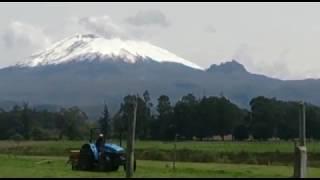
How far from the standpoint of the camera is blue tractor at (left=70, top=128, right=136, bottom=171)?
3428 cm

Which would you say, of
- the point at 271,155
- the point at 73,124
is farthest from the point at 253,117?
the point at 271,155

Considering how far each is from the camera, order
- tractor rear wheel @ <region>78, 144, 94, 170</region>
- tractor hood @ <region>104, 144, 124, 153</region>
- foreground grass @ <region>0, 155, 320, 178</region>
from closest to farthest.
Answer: foreground grass @ <region>0, 155, 320, 178</region> < tractor hood @ <region>104, 144, 124, 153</region> < tractor rear wheel @ <region>78, 144, 94, 170</region>

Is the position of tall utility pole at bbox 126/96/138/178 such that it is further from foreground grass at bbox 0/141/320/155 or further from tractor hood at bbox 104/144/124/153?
foreground grass at bbox 0/141/320/155

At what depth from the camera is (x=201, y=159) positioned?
64.0 m

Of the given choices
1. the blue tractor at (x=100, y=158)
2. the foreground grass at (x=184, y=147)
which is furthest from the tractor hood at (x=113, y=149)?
the foreground grass at (x=184, y=147)

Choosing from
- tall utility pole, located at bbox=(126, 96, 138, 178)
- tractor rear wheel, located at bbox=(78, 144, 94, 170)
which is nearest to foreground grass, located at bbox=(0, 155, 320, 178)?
tractor rear wheel, located at bbox=(78, 144, 94, 170)

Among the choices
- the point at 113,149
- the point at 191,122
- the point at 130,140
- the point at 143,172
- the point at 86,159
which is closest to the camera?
the point at 130,140

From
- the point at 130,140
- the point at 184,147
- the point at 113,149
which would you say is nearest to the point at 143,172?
the point at 113,149

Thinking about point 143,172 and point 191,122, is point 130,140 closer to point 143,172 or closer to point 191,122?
point 143,172

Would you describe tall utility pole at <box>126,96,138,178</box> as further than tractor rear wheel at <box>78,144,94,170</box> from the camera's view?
No

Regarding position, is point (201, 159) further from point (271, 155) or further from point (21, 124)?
point (21, 124)

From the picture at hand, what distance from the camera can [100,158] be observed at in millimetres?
34625

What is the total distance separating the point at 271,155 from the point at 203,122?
67909mm

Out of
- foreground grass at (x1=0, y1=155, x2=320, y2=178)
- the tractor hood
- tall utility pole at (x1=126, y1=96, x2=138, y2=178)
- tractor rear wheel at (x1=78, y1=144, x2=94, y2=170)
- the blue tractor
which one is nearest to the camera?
tall utility pole at (x1=126, y1=96, x2=138, y2=178)
